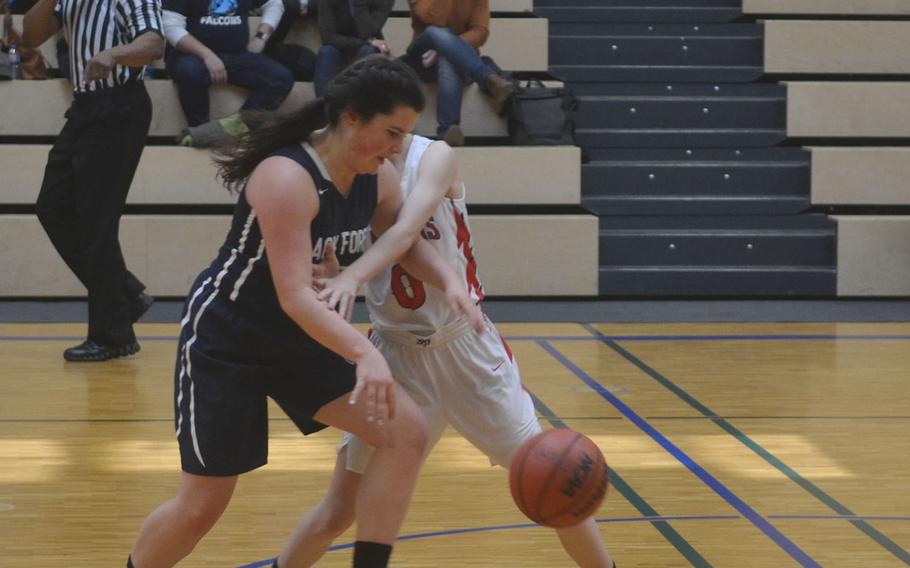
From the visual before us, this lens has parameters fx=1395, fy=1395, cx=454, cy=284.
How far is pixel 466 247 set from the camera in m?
3.32

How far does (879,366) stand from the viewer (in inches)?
261

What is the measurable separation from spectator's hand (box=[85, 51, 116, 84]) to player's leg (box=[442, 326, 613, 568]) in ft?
11.1

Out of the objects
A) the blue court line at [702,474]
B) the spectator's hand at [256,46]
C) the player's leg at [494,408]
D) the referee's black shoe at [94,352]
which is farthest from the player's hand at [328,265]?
the spectator's hand at [256,46]

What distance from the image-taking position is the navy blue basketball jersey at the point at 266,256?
288 cm

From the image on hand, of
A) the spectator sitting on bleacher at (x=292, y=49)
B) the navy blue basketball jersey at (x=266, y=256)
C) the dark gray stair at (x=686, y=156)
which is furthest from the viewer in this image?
the spectator sitting on bleacher at (x=292, y=49)

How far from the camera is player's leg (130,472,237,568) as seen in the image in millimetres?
2928

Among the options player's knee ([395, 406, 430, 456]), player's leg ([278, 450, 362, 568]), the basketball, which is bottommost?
player's leg ([278, 450, 362, 568])

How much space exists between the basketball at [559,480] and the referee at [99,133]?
3.70 m

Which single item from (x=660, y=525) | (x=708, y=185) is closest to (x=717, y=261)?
(x=708, y=185)

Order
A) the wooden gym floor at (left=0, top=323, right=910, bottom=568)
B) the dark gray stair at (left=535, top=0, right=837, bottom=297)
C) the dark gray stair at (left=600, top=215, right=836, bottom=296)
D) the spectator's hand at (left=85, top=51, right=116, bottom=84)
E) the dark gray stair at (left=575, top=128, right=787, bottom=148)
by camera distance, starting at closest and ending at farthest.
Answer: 1. the wooden gym floor at (left=0, top=323, right=910, bottom=568)
2. the spectator's hand at (left=85, top=51, right=116, bottom=84)
3. the dark gray stair at (left=600, top=215, right=836, bottom=296)
4. the dark gray stair at (left=535, top=0, right=837, bottom=297)
5. the dark gray stair at (left=575, top=128, right=787, bottom=148)

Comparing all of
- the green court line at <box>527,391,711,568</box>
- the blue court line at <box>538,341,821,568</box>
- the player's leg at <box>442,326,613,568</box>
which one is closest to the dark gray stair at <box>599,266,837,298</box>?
the blue court line at <box>538,341,821,568</box>

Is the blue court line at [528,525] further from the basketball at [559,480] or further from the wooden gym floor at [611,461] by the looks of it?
the basketball at [559,480]

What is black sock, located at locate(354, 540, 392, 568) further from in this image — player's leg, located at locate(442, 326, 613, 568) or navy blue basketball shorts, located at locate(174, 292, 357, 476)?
player's leg, located at locate(442, 326, 613, 568)

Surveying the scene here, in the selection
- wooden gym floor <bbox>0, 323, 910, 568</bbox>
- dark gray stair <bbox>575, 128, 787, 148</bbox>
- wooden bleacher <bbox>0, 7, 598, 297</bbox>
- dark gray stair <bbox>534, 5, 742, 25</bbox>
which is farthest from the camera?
dark gray stair <bbox>534, 5, 742, 25</bbox>
